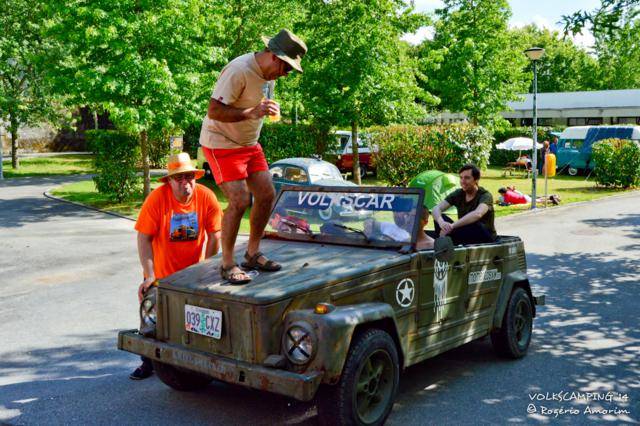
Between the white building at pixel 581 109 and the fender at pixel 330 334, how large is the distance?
36.0 m

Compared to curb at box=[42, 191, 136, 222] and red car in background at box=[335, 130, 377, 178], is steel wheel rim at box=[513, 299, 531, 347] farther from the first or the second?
red car in background at box=[335, 130, 377, 178]

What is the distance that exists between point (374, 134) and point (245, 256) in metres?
17.8

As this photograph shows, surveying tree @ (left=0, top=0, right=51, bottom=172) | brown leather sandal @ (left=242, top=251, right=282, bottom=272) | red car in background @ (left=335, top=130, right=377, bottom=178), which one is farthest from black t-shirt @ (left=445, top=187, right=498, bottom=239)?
tree @ (left=0, top=0, right=51, bottom=172)

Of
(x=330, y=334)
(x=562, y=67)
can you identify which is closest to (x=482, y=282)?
(x=330, y=334)

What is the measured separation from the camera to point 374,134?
882 inches

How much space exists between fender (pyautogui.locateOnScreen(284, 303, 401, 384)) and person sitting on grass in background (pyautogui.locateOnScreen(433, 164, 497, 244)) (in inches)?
97.1

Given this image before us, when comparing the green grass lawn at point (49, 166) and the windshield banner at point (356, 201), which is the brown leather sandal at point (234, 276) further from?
the green grass lawn at point (49, 166)

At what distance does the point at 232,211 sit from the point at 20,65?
29.5 m

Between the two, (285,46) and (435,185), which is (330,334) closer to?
(285,46)

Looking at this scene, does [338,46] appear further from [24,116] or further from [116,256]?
[24,116]

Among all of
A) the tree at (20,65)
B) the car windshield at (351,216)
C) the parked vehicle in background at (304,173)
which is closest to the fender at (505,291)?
the car windshield at (351,216)

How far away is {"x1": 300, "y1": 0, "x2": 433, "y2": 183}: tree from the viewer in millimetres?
21078

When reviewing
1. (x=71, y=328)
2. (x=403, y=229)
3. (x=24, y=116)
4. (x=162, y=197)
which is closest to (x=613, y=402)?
(x=403, y=229)

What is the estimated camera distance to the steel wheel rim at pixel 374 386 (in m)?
4.44
